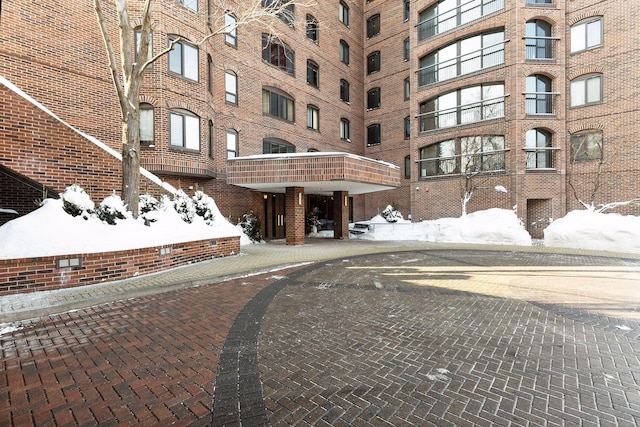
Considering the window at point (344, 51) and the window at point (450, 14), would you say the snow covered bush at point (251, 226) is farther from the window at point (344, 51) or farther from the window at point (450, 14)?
the window at point (450, 14)

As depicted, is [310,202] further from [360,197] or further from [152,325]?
[152,325]

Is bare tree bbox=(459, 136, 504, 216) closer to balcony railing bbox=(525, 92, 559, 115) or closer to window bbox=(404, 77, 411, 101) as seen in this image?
balcony railing bbox=(525, 92, 559, 115)

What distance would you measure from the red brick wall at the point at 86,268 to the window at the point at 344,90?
73.0 feet

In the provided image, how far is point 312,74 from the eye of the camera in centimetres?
2408

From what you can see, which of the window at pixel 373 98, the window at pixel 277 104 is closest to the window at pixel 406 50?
the window at pixel 373 98

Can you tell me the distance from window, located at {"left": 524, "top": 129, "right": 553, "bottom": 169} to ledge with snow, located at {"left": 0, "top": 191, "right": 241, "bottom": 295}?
20.4 meters

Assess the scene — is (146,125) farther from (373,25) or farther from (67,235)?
(373,25)

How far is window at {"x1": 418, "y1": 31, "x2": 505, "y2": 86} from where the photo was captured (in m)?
20.7

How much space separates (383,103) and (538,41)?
38.9 feet

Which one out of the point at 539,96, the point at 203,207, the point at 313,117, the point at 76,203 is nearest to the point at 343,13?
the point at 313,117

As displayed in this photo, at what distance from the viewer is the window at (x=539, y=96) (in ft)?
65.2

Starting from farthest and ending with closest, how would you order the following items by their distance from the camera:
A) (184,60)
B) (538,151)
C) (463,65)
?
(463,65) → (538,151) → (184,60)

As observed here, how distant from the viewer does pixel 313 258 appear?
11.6m

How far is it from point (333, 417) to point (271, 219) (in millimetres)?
17542
